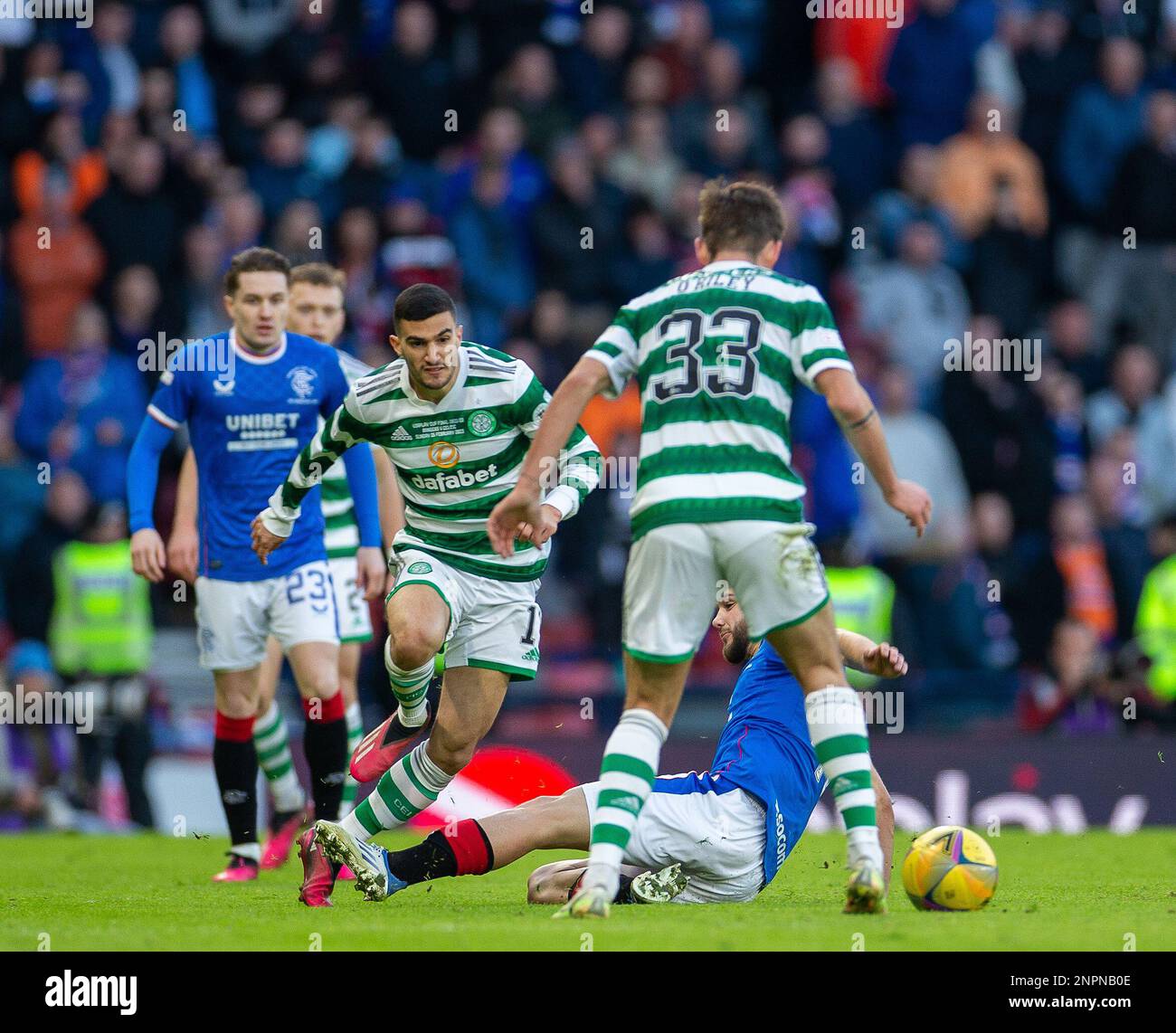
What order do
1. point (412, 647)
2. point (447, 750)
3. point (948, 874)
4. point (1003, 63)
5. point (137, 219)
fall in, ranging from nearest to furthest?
point (948, 874) < point (412, 647) < point (447, 750) < point (137, 219) < point (1003, 63)

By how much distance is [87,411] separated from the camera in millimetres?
14523

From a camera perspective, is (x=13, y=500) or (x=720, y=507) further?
(x=13, y=500)

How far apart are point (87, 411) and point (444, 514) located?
7582 millimetres

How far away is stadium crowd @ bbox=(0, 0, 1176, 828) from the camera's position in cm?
1440

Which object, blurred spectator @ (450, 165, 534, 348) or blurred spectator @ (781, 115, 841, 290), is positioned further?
blurred spectator @ (781, 115, 841, 290)

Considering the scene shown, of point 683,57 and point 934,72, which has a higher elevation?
point 683,57

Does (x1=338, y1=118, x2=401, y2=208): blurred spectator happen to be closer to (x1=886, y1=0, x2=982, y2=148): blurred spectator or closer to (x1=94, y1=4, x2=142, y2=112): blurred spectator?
(x1=94, y1=4, x2=142, y2=112): blurred spectator

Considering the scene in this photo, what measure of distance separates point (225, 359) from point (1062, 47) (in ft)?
35.3

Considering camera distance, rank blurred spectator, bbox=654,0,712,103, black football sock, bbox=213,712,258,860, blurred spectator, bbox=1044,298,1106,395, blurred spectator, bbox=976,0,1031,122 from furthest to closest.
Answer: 1. blurred spectator, bbox=976,0,1031,122
2. blurred spectator, bbox=654,0,712,103
3. blurred spectator, bbox=1044,298,1106,395
4. black football sock, bbox=213,712,258,860

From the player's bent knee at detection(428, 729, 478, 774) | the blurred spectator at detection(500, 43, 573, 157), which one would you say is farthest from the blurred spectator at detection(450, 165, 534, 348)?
the player's bent knee at detection(428, 729, 478, 774)

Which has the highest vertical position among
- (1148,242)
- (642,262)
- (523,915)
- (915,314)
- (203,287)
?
(1148,242)

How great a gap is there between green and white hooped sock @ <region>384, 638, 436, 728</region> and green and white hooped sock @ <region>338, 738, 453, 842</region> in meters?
0.30

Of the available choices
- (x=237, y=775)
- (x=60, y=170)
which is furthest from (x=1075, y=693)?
(x=60, y=170)

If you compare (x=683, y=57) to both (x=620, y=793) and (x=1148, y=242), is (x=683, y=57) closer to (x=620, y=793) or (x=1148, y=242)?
(x=1148, y=242)
